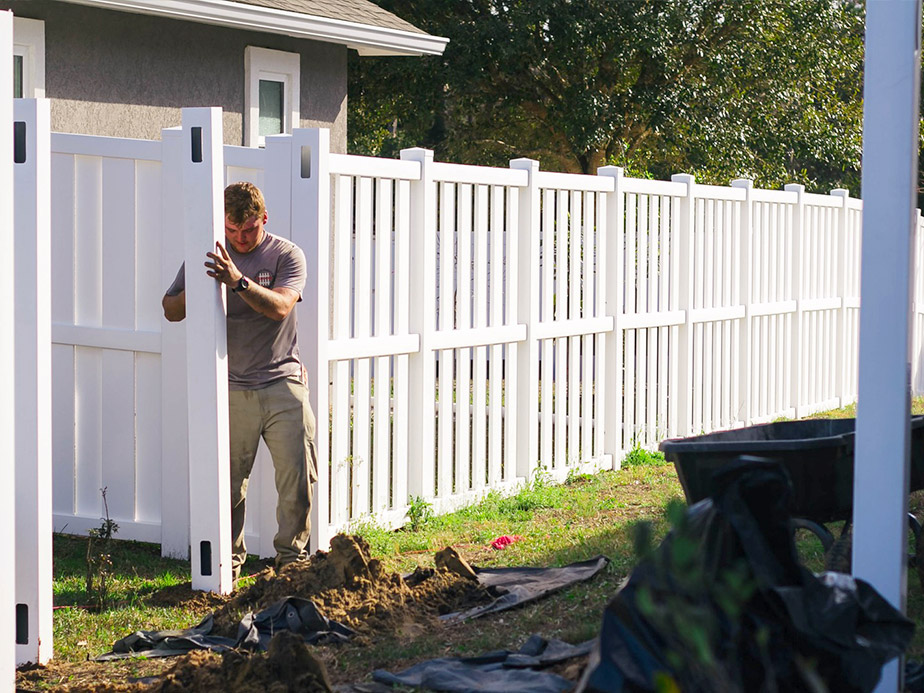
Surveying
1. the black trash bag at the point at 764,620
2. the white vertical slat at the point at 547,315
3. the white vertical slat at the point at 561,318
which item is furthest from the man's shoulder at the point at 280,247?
the black trash bag at the point at 764,620

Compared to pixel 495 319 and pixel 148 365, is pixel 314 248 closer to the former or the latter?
pixel 148 365

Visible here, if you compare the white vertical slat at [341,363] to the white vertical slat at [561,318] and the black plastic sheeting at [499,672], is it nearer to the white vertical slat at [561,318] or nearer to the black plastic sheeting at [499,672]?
the white vertical slat at [561,318]

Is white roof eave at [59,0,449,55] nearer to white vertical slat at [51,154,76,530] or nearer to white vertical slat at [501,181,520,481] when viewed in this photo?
white vertical slat at [51,154,76,530]

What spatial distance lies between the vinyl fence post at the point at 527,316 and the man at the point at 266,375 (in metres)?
2.62

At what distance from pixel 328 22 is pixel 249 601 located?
826 cm

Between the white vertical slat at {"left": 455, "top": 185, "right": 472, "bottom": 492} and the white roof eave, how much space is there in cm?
414

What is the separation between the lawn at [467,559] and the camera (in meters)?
5.28

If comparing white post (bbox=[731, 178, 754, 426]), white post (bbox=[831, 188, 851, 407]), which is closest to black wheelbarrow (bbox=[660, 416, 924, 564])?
white post (bbox=[731, 178, 754, 426])

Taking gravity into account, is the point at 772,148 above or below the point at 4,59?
above

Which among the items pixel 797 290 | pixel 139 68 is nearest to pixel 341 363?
pixel 139 68

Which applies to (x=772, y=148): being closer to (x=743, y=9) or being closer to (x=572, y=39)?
(x=743, y=9)

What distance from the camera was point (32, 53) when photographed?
10.3 meters

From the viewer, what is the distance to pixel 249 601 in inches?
233

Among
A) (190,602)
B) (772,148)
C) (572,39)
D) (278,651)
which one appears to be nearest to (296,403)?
(190,602)
